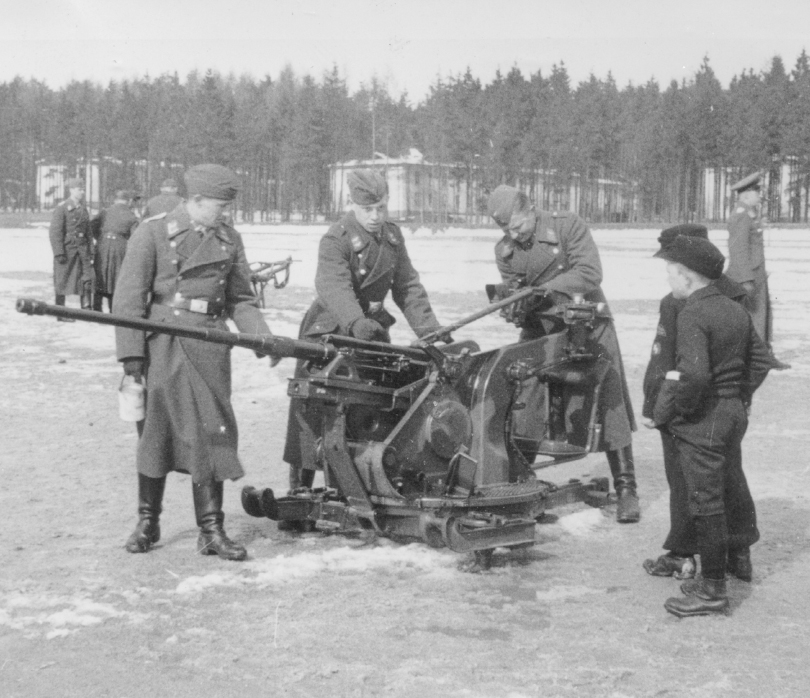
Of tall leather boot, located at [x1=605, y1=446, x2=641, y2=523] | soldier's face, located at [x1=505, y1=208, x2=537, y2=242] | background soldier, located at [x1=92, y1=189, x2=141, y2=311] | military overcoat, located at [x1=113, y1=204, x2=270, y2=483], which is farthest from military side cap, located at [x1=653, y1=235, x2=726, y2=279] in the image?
background soldier, located at [x1=92, y1=189, x2=141, y2=311]

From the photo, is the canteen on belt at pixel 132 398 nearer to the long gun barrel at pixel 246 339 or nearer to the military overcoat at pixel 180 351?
the military overcoat at pixel 180 351

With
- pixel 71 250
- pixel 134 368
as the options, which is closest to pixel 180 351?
pixel 134 368

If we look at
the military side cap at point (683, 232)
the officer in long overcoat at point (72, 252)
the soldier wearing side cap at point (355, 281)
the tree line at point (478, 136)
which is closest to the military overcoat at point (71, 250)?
the officer in long overcoat at point (72, 252)

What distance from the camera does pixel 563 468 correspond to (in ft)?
25.6

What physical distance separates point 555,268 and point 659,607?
226cm

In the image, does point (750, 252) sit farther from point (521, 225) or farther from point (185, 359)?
point (185, 359)

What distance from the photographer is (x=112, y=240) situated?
53.0ft

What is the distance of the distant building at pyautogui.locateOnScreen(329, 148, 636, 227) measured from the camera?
7731 cm

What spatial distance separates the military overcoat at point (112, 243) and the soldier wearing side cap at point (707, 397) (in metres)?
12.1

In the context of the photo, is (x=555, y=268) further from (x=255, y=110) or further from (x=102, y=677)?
(x=255, y=110)

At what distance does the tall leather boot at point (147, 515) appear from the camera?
5680 mm

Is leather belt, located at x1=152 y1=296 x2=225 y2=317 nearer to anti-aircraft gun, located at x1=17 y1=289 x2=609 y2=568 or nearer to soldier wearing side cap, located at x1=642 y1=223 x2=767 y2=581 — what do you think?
anti-aircraft gun, located at x1=17 y1=289 x2=609 y2=568

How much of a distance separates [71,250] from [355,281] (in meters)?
11.1

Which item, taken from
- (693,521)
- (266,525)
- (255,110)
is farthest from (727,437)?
(255,110)
